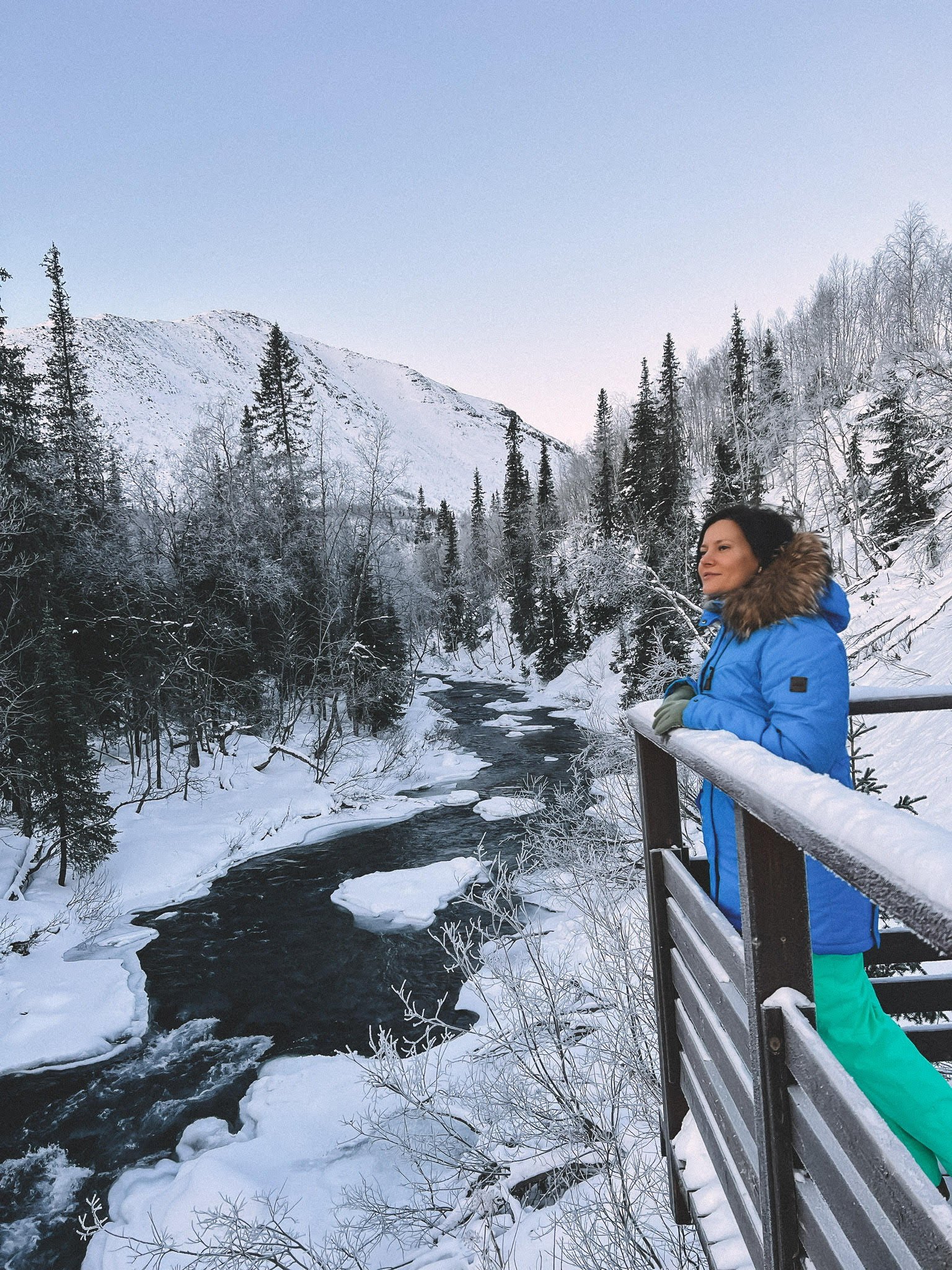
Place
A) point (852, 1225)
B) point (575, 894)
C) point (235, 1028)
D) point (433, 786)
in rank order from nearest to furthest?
point (852, 1225), point (235, 1028), point (575, 894), point (433, 786)

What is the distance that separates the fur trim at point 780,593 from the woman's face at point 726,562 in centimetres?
7

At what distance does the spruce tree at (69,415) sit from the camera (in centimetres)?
2536

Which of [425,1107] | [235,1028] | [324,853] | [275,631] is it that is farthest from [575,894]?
[275,631]

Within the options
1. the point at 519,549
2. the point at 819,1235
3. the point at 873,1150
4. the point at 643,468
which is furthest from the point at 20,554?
the point at 519,549

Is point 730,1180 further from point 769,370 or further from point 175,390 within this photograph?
point 175,390

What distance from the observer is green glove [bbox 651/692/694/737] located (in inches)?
69.4

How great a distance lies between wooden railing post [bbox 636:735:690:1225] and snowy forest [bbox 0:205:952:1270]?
128cm

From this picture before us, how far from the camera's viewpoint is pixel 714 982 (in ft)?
5.30

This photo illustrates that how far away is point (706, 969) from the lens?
65.9 inches

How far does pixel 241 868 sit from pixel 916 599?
1502 centimetres

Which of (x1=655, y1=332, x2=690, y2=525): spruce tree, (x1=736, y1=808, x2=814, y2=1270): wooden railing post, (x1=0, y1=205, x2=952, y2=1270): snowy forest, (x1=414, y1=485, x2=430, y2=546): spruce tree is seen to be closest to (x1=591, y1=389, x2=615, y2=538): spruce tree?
(x1=0, y1=205, x2=952, y2=1270): snowy forest

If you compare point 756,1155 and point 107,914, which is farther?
point 107,914

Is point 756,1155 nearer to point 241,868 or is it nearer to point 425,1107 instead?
point 425,1107

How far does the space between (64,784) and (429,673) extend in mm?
40448
